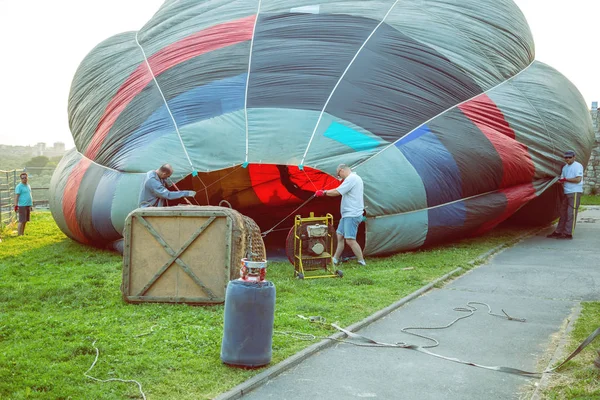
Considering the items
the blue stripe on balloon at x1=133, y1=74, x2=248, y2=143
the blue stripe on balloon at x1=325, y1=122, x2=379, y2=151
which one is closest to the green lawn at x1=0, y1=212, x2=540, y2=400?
the blue stripe on balloon at x1=325, y1=122, x2=379, y2=151

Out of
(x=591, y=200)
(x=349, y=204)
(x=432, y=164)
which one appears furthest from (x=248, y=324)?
(x=591, y=200)

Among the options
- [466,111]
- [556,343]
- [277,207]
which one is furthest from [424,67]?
[556,343]

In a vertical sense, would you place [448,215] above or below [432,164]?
below

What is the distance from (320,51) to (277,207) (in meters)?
3.95

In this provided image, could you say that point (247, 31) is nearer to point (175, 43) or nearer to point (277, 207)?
point (175, 43)

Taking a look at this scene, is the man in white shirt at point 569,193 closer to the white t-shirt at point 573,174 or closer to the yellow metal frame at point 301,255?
the white t-shirt at point 573,174

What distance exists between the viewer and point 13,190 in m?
21.8

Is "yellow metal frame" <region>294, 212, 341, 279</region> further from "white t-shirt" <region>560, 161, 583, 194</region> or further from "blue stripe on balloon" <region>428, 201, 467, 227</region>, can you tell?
"white t-shirt" <region>560, 161, 583, 194</region>

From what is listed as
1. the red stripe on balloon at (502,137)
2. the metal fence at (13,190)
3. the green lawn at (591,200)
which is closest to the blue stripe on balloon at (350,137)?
the red stripe on balloon at (502,137)

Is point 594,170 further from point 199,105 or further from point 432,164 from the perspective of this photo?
point 199,105

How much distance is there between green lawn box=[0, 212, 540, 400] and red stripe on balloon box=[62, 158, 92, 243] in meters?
0.56

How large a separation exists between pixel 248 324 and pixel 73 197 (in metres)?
6.76

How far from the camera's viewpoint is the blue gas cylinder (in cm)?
475

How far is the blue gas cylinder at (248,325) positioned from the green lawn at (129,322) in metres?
0.11
